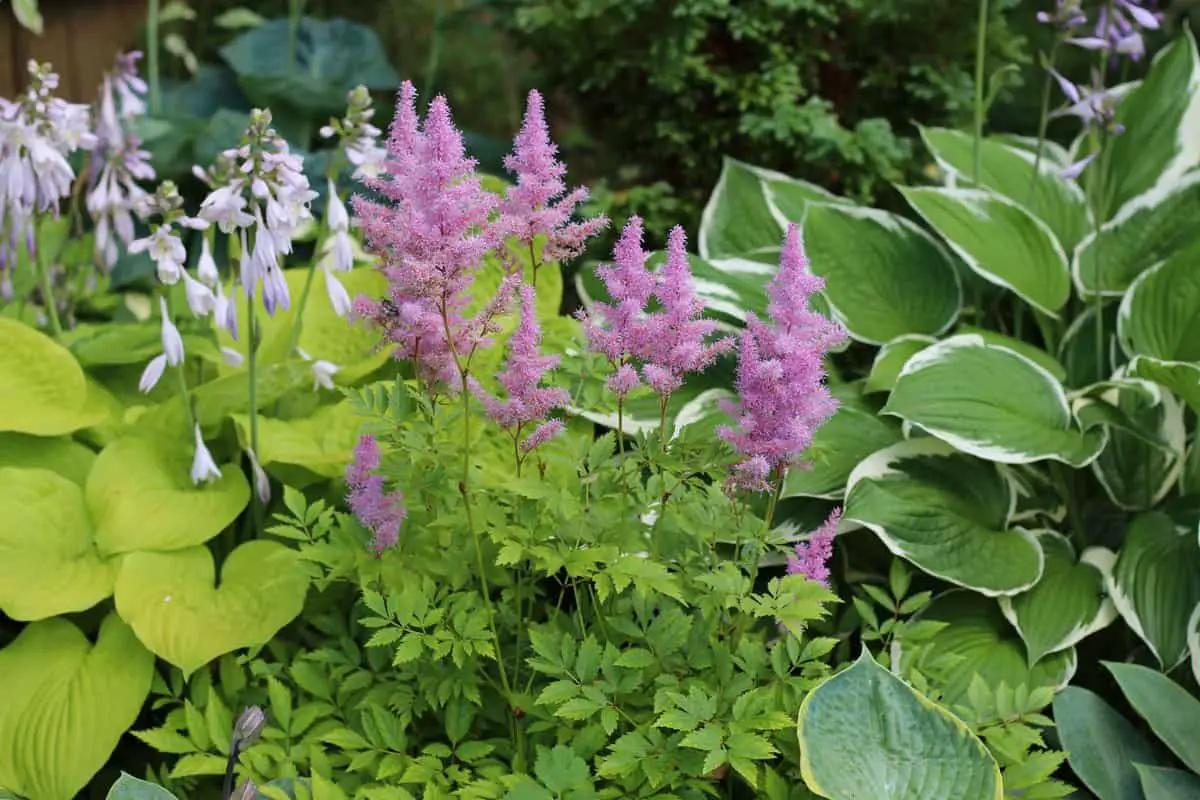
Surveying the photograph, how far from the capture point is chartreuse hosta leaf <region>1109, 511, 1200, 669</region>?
2055 mm

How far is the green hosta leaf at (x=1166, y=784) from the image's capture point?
5.98 ft

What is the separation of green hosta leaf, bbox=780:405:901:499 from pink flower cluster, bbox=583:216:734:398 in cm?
76

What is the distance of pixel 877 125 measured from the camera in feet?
9.95

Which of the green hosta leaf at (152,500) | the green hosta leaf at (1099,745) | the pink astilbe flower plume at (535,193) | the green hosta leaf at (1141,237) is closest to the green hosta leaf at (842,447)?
the green hosta leaf at (1099,745)

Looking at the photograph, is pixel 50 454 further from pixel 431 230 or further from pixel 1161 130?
pixel 1161 130

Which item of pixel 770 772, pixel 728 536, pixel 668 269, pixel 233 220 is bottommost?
pixel 770 772

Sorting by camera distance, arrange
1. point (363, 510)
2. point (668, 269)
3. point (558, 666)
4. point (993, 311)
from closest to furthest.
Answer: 1. point (668, 269)
2. point (558, 666)
3. point (363, 510)
4. point (993, 311)

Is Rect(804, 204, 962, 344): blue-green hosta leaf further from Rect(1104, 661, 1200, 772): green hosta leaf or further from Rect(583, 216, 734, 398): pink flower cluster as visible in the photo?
Rect(583, 216, 734, 398): pink flower cluster

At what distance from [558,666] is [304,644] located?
0.79 m

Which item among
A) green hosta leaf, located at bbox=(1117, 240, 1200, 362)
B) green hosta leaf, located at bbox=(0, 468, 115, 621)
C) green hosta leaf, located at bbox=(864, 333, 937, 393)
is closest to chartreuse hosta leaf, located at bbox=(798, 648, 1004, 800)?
green hosta leaf, located at bbox=(864, 333, 937, 393)

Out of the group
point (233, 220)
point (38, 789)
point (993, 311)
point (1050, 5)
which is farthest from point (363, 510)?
point (1050, 5)

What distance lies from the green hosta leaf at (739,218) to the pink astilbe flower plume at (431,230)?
144 centimetres

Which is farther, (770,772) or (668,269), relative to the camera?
(770,772)

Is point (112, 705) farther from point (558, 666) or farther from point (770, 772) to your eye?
point (770, 772)
